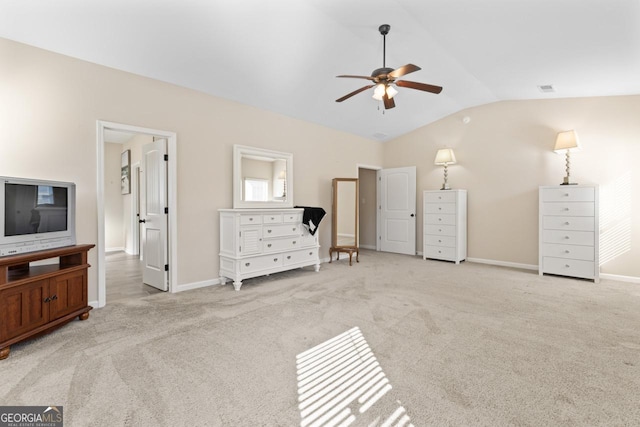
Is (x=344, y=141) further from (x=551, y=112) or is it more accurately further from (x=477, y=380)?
(x=477, y=380)

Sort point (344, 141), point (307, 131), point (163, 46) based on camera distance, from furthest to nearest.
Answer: point (344, 141) → point (307, 131) → point (163, 46)

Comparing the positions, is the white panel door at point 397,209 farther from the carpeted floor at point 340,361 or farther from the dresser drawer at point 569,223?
the carpeted floor at point 340,361

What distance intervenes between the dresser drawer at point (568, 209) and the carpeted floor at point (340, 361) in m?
1.17

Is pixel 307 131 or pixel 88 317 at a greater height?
pixel 307 131

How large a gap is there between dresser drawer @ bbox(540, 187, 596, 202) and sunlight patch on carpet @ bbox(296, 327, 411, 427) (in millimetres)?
3905

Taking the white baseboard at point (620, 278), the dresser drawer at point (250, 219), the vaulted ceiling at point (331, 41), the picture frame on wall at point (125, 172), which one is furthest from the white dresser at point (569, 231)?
the picture frame on wall at point (125, 172)

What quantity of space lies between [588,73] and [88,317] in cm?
626

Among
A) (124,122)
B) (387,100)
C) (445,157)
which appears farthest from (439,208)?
(124,122)

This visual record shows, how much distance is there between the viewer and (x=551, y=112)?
4.84m

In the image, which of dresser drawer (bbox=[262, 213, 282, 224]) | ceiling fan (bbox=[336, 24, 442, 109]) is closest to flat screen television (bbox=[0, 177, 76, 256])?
dresser drawer (bbox=[262, 213, 282, 224])

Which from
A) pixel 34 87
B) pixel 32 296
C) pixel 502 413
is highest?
pixel 34 87

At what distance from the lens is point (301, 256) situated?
4.70 metres

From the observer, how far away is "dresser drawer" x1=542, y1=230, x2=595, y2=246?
165 inches

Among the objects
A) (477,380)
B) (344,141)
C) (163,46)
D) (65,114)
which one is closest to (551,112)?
(344,141)
